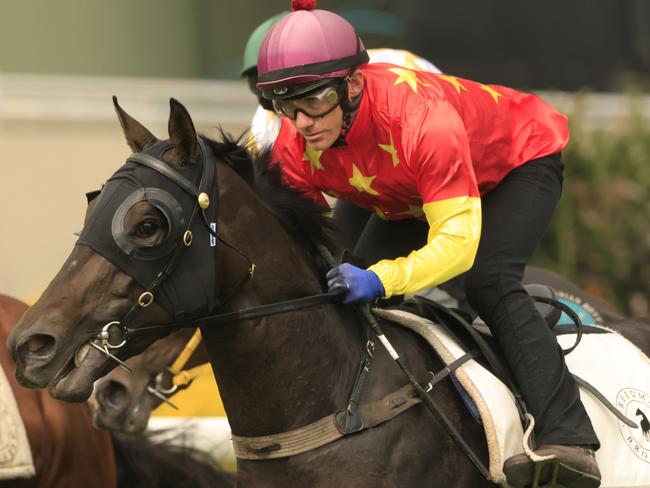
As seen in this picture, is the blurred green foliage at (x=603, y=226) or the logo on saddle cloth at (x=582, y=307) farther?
the blurred green foliage at (x=603, y=226)

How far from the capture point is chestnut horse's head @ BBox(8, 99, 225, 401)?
10.1ft

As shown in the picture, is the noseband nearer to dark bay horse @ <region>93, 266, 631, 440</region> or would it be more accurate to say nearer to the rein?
the rein

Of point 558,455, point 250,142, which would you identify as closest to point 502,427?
point 558,455

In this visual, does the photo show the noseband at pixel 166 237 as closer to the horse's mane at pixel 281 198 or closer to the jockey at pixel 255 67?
the horse's mane at pixel 281 198

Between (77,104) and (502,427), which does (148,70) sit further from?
(502,427)

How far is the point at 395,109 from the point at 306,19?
1.20 feet

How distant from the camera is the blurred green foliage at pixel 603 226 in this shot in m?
8.55

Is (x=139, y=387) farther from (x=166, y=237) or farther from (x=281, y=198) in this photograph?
(x=166, y=237)

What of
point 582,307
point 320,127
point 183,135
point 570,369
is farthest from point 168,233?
point 582,307

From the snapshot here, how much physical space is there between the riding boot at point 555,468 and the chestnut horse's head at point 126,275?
998 mm

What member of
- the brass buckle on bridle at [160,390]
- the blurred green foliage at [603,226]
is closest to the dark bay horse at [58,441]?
the brass buckle on bridle at [160,390]

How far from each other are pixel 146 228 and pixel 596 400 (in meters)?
1.61

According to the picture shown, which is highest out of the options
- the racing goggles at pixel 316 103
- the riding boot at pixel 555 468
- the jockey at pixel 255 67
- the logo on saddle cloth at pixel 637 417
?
the racing goggles at pixel 316 103

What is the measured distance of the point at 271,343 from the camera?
3.40 metres
